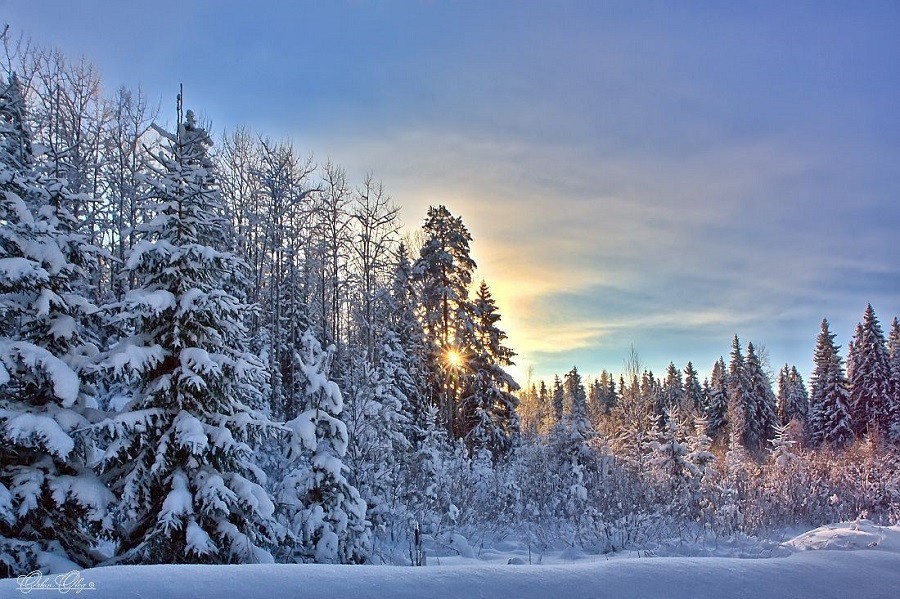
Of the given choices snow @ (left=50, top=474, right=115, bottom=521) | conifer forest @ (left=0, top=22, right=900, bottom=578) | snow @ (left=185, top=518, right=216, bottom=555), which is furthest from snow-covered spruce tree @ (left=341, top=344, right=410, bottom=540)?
snow @ (left=50, top=474, right=115, bottom=521)

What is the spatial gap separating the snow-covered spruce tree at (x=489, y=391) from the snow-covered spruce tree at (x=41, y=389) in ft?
61.4


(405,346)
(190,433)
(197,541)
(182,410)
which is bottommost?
(197,541)

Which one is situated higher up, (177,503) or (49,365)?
(49,365)

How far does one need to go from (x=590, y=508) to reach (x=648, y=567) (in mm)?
8478

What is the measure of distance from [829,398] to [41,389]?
49.5 meters

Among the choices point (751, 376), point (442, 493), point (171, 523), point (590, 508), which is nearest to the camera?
point (171, 523)

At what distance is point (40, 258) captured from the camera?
7.00 m

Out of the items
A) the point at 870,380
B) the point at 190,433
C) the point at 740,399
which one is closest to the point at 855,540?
the point at 190,433

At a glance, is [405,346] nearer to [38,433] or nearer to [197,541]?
[197,541]

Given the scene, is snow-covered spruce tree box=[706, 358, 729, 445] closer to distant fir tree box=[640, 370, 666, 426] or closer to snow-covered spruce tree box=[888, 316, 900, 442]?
distant fir tree box=[640, 370, 666, 426]

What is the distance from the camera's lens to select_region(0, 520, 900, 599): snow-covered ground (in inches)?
92.6

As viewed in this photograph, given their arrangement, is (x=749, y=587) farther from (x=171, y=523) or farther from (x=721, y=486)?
(x=721, y=486)

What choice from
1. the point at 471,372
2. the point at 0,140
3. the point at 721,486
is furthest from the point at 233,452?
the point at 471,372

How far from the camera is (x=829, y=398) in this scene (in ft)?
135
